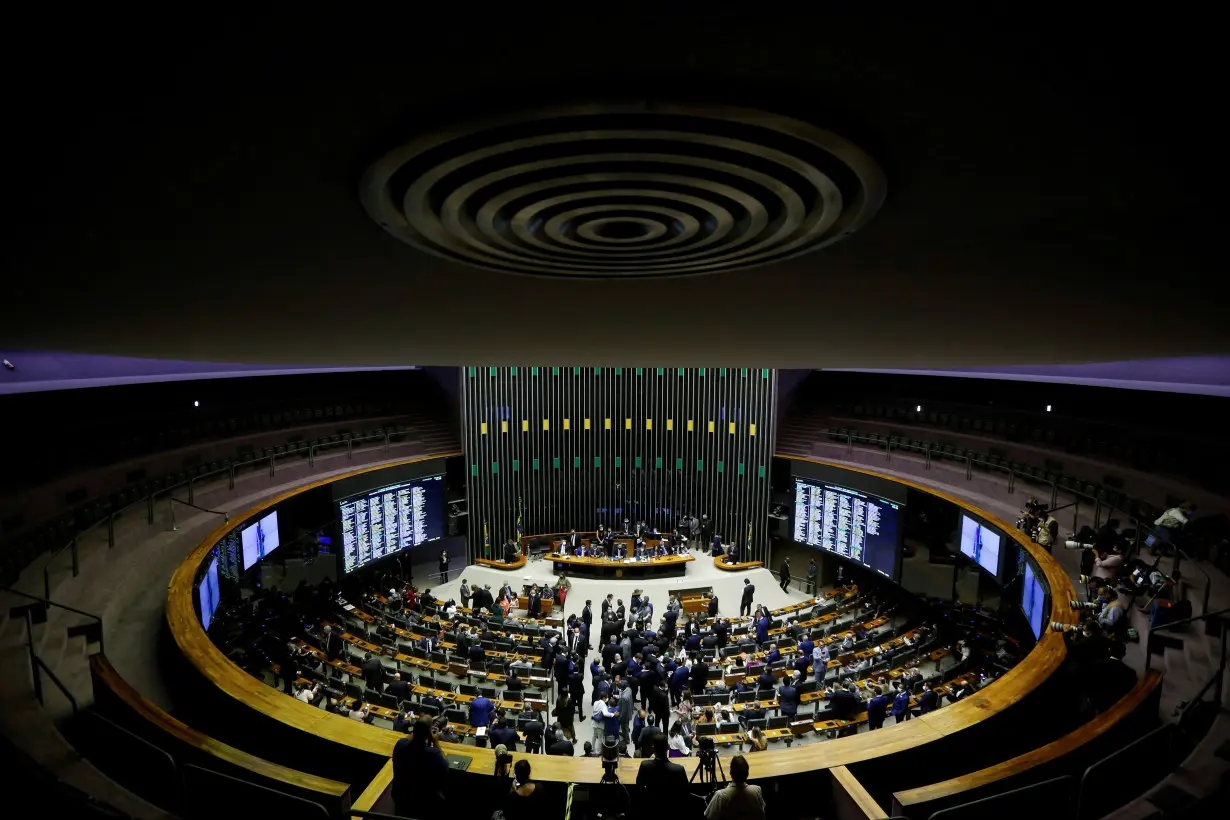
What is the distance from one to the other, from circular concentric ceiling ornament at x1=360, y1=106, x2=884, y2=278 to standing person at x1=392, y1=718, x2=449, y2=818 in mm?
3652

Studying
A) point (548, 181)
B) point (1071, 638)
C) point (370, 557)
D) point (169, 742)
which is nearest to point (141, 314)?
point (548, 181)

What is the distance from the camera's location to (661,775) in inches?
166

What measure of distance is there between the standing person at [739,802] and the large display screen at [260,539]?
904 cm

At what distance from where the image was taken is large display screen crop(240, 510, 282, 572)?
33.4 feet

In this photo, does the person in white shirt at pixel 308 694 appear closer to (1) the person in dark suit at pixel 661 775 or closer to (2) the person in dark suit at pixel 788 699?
(1) the person in dark suit at pixel 661 775

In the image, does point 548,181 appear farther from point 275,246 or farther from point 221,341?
point 221,341

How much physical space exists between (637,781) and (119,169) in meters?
4.52

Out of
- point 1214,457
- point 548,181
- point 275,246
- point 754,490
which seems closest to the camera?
point 548,181

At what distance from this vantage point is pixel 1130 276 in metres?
2.04

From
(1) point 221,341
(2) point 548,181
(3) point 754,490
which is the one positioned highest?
(2) point 548,181

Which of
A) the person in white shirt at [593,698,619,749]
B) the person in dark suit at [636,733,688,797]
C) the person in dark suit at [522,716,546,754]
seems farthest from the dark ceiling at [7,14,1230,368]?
the person in white shirt at [593,698,619,749]

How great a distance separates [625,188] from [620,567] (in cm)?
1631

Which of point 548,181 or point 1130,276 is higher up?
point 548,181

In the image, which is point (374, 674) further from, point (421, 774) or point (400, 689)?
point (421, 774)
